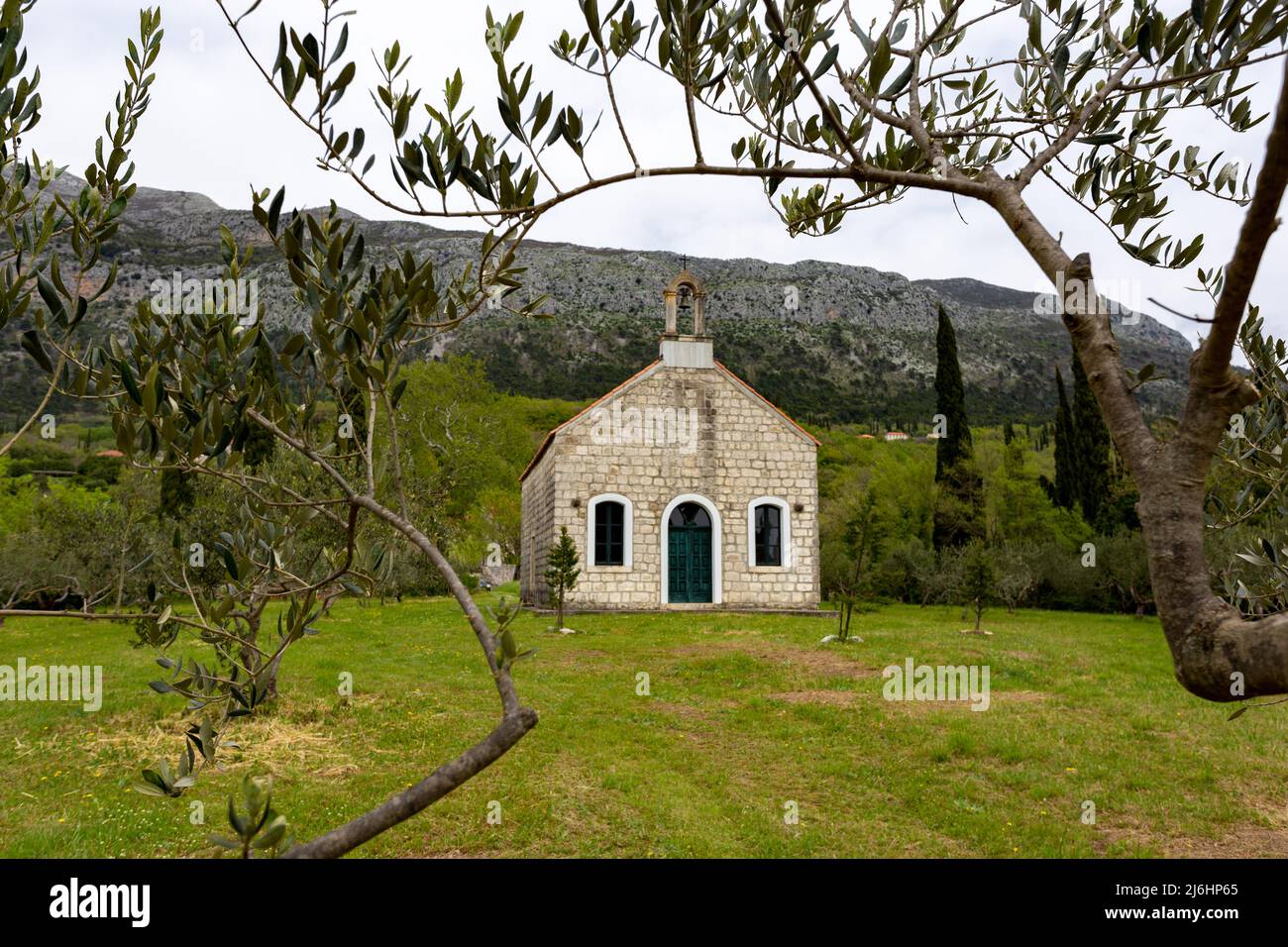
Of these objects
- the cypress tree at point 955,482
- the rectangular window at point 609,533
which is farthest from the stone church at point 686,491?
the cypress tree at point 955,482

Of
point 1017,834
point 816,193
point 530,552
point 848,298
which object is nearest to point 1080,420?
point 530,552

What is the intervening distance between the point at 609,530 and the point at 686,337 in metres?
6.07

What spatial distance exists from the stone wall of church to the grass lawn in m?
8.03

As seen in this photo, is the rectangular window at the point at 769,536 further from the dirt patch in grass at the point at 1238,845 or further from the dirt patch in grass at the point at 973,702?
the dirt patch in grass at the point at 1238,845

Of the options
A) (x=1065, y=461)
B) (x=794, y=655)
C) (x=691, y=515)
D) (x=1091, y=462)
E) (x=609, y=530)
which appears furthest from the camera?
(x=1065, y=461)

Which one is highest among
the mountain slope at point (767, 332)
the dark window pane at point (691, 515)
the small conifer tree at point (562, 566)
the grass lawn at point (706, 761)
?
the mountain slope at point (767, 332)

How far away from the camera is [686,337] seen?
2409 cm

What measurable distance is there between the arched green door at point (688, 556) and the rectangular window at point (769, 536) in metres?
1.52

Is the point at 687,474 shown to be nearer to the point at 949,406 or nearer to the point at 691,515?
the point at 691,515

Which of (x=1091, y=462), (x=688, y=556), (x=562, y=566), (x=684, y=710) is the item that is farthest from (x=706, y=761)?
(x=1091, y=462)

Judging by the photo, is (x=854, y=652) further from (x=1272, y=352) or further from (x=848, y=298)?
(x=848, y=298)

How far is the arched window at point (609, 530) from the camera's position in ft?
76.3

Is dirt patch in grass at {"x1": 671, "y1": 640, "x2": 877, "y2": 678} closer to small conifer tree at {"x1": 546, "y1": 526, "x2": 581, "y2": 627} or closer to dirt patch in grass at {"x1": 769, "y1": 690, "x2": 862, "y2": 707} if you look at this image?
dirt patch in grass at {"x1": 769, "y1": 690, "x2": 862, "y2": 707}
